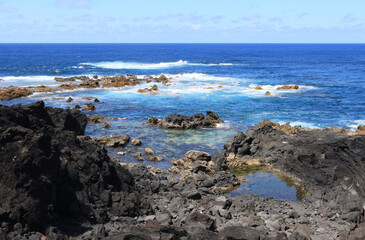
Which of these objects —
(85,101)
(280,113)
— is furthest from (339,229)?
(85,101)

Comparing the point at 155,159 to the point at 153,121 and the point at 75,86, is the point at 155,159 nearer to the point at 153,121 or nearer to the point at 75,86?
the point at 153,121

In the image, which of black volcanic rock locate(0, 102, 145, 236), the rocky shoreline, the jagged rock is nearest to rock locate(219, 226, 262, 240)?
black volcanic rock locate(0, 102, 145, 236)

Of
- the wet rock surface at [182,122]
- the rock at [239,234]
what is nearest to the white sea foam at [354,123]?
the wet rock surface at [182,122]

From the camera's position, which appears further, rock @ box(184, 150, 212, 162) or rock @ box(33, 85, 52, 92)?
rock @ box(33, 85, 52, 92)

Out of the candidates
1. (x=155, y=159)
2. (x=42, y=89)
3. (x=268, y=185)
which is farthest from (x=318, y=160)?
(x=42, y=89)

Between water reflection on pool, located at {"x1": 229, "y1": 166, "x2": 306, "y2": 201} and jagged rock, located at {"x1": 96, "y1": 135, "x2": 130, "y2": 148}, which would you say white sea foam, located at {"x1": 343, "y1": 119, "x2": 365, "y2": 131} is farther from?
jagged rock, located at {"x1": 96, "y1": 135, "x2": 130, "y2": 148}

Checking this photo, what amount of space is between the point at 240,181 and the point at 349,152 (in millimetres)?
7774

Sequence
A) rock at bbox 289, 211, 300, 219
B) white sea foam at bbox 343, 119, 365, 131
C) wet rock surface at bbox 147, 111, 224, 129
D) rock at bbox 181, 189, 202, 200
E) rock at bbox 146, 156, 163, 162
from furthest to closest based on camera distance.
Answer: white sea foam at bbox 343, 119, 365, 131 < wet rock surface at bbox 147, 111, 224, 129 < rock at bbox 146, 156, 163, 162 < rock at bbox 181, 189, 202, 200 < rock at bbox 289, 211, 300, 219

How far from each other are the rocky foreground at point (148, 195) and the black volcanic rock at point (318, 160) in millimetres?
76

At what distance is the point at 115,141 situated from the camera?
1428 inches

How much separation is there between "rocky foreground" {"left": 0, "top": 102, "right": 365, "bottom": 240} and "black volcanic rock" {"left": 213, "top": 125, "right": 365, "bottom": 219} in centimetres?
8

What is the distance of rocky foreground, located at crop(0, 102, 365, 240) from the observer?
1512 centimetres

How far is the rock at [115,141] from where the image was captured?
119 feet

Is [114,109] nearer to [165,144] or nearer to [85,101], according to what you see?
[85,101]
